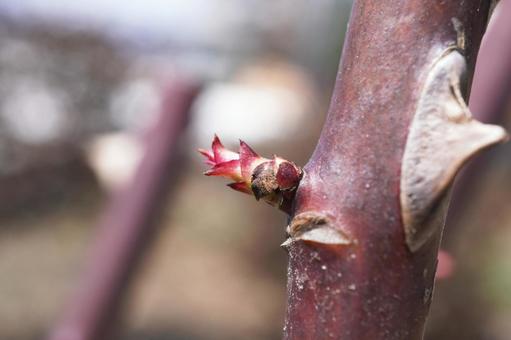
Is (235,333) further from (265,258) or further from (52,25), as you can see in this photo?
(52,25)

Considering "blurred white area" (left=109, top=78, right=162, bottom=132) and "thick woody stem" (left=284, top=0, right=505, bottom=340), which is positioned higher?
"thick woody stem" (left=284, top=0, right=505, bottom=340)

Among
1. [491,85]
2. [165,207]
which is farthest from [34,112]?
[491,85]

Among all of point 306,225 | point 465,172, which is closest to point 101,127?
point 465,172

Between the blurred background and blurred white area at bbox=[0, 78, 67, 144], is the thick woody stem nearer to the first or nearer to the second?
the blurred background

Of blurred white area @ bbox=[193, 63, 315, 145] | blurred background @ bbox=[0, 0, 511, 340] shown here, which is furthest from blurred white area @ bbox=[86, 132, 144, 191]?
blurred white area @ bbox=[193, 63, 315, 145]

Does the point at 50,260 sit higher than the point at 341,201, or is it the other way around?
the point at 341,201

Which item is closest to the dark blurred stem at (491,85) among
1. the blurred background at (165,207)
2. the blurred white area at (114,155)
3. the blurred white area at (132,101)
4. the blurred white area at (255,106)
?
the blurred background at (165,207)
